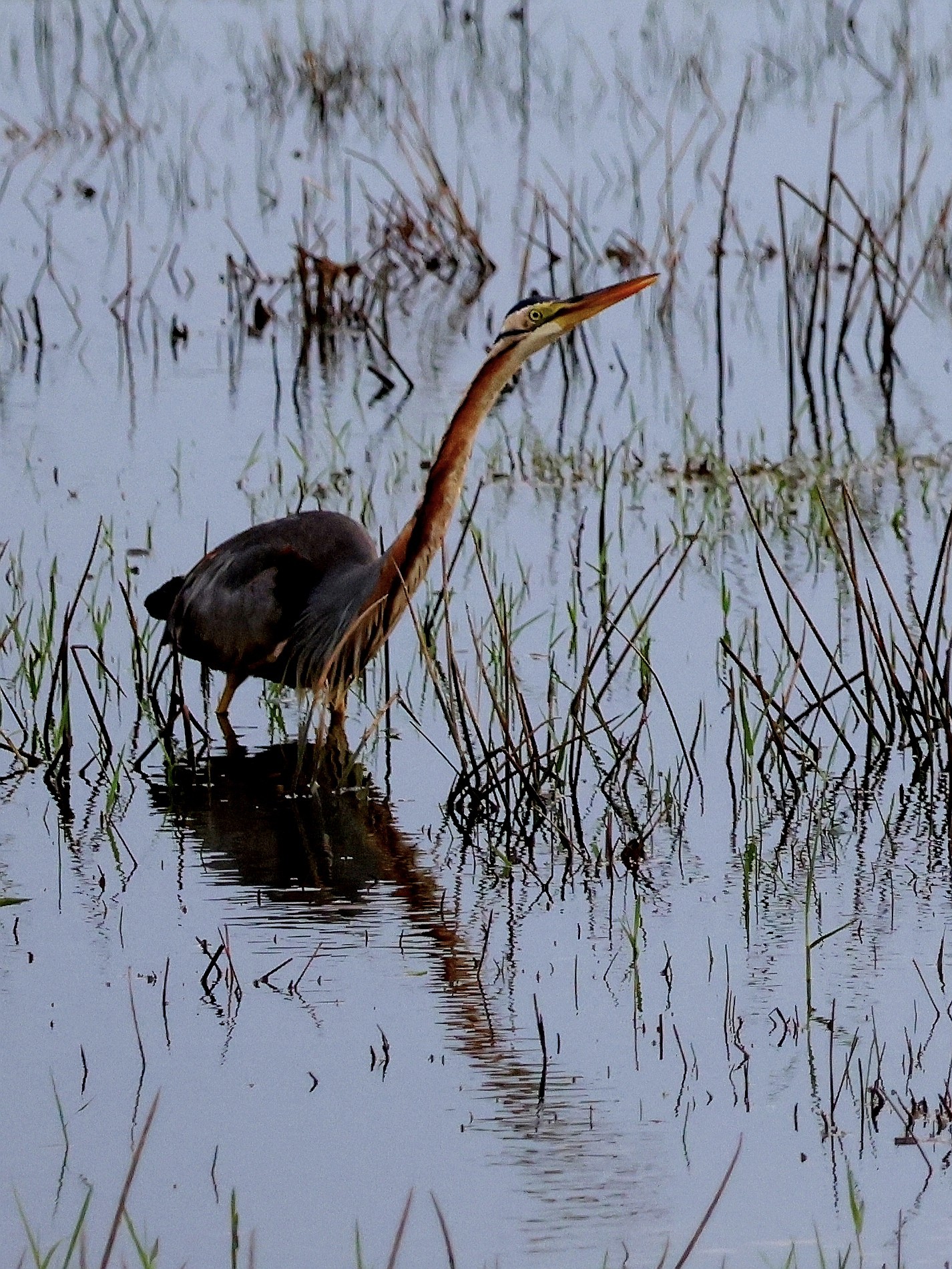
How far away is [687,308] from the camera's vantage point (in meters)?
12.1

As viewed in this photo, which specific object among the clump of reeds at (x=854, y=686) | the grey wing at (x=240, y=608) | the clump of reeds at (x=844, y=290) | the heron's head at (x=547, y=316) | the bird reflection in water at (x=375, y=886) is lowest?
the bird reflection in water at (x=375, y=886)

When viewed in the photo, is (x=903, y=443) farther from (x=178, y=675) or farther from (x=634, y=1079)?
(x=634, y=1079)

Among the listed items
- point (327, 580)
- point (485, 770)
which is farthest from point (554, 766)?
point (327, 580)

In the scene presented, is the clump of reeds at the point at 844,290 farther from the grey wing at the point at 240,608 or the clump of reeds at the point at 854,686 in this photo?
the grey wing at the point at 240,608

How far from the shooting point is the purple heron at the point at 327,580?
20.1ft

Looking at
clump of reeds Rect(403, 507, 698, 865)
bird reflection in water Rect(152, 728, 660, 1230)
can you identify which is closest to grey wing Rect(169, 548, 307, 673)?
bird reflection in water Rect(152, 728, 660, 1230)

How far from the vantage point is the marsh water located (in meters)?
3.70

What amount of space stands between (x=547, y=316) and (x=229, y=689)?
55.0 inches

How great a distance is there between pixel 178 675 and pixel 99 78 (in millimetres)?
13820

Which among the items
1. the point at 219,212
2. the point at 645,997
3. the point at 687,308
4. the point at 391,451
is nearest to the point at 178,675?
the point at 645,997

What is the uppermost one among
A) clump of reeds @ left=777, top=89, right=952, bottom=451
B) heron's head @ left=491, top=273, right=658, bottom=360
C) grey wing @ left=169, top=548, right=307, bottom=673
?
clump of reeds @ left=777, top=89, right=952, bottom=451

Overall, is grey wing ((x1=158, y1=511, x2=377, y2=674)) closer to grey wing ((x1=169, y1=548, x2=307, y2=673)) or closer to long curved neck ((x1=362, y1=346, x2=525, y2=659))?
grey wing ((x1=169, y1=548, x2=307, y2=673))

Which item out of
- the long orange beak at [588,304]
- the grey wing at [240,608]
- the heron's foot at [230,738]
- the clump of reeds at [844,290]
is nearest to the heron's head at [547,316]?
the long orange beak at [588,304]

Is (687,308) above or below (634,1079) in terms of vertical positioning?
above
